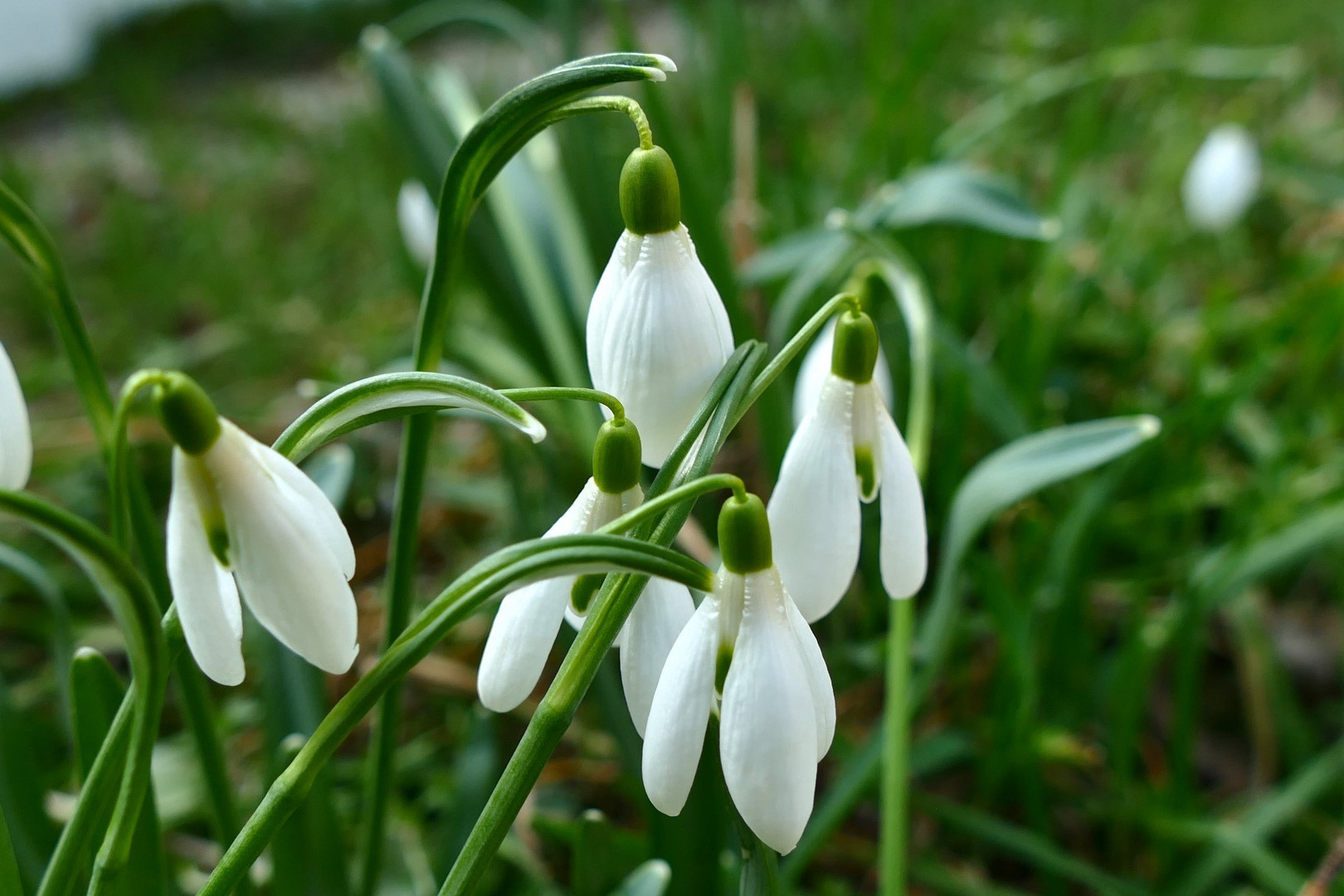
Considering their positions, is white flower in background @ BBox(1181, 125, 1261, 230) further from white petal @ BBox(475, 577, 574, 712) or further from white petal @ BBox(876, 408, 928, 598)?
white petal @ BBox(475, 577, 574, 712)

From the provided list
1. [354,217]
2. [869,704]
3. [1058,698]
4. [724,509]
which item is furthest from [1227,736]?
[354,217]

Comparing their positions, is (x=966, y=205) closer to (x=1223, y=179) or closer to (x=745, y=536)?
(x=745, y=536)

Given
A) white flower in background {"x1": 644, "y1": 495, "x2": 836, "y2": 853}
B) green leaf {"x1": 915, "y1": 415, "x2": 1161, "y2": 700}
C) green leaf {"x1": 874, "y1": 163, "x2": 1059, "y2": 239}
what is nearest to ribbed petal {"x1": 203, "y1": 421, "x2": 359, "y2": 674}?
white flower in background {"x1": 644, "y1": 495, "x2": 836, "y2": 853}

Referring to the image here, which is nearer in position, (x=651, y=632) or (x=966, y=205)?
(x=651, y=632)

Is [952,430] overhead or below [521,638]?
below

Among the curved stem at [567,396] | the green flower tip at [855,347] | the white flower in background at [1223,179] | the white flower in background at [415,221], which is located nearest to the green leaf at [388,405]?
the curved stem at [567,396]

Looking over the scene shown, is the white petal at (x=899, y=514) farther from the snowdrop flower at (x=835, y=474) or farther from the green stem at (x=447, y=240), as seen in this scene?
the green stem at (x=447, y=240)

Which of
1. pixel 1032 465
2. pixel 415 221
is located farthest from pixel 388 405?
pixel 415 221
